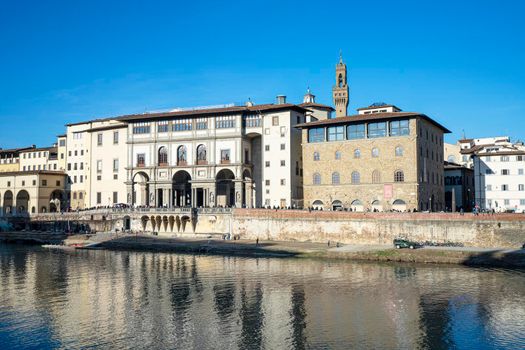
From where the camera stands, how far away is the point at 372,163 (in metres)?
69.3

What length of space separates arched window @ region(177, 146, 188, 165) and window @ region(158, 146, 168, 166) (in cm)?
216

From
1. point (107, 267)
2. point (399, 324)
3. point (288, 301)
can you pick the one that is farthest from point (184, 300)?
point (107, 267)

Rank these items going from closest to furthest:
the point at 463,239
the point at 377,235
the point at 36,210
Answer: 1. the point at 463,239
2. the point at 377,235
3. the point at 36,210

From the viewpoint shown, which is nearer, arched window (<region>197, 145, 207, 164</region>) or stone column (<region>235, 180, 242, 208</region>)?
stone column (<region>235, 180, 242, 208</region>)

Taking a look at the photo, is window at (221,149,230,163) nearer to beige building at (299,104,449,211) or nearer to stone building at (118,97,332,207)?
stone building at (118,97,332,207)

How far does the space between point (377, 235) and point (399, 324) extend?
3130 cm

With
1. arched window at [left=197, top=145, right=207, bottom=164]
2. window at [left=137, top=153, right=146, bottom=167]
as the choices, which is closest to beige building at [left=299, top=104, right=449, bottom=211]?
A: arched window at [left=197, top=145, right=207, bottom=164]

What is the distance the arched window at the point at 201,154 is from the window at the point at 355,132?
2131cm

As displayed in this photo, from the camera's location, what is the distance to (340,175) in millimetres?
71312

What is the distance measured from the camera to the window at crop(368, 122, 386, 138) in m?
69.3

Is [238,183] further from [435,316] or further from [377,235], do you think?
[435,316]

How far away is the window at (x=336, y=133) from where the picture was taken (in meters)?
72.0

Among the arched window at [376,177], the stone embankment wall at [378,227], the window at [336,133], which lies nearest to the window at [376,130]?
the window at [336,133]

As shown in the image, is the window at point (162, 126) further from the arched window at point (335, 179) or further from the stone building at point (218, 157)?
the arched window at point (335, 179)
